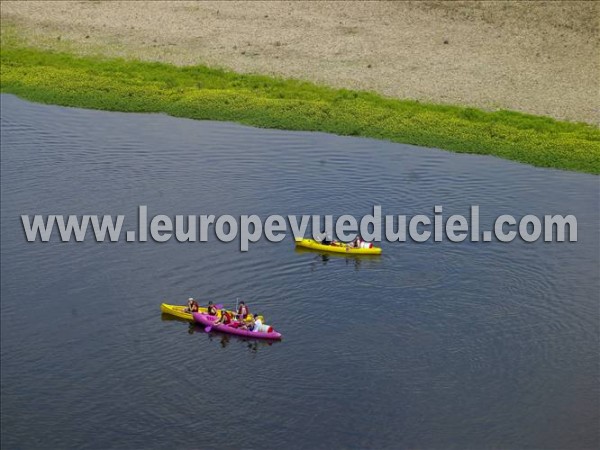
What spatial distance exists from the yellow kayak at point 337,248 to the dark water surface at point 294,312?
569mm

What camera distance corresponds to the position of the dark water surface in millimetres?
38750

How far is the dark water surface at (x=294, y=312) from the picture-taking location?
3875cm

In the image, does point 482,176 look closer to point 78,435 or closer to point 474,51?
point 474,51

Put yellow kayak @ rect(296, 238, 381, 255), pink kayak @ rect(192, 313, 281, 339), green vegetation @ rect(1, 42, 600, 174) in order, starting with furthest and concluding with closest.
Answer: green vegetation @ rect(1, 42, 600, 174), yellow kayak @ rect(296, 238, 381, 255), pink kayak @ rect(192, 313, 281, 339)

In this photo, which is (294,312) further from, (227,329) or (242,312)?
(227,329)

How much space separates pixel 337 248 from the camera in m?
54.0

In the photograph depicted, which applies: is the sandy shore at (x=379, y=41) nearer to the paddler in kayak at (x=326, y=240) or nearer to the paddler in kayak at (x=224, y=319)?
the paddler in kayak at (x=326, y=240)

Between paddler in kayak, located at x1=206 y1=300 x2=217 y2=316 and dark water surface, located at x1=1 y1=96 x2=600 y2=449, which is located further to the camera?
paddler in kayak, located at x1=206 y1=300 x2=217 y2=316

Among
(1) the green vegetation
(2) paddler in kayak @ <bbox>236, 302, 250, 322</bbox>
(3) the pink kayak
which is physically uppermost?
(1) the green vegetation

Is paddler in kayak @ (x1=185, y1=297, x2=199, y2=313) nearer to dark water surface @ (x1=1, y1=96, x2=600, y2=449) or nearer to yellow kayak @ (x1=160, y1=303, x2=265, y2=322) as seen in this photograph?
yellow kayak @ (x1=160, y1=303, x2=265, y2=322)

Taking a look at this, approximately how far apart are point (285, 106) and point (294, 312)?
2801 cm

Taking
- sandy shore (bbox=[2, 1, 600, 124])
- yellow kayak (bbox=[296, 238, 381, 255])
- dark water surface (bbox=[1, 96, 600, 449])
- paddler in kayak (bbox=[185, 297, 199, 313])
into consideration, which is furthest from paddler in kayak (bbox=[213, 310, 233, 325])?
sandy shore (bbox=[2, 1, 600, 124])

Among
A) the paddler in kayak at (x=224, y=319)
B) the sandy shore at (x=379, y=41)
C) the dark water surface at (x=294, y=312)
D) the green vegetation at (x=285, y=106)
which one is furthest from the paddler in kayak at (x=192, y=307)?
the sandy shore at (x=379, y=41)

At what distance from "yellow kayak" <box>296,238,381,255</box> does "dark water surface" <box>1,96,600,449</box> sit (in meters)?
0.57
